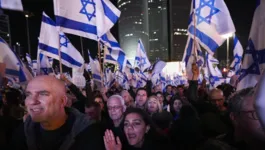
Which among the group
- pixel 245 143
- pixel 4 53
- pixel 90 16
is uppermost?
pixel 90 16

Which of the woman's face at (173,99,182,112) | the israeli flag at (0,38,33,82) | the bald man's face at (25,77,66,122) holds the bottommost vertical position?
the woman's face at (173,99,182,112)

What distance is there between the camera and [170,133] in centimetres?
373

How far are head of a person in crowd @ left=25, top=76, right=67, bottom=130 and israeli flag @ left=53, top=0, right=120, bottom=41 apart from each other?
4.04 metres

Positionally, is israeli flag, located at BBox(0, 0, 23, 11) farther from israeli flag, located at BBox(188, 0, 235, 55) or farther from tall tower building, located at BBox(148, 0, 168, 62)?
tall tower building, located at BBox(148, 0, 168, 62)

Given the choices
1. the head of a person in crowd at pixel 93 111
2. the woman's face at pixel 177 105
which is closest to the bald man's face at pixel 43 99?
the head of a person in crowd at pixel 93 111

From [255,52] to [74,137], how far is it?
2665 mm

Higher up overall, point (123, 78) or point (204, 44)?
point (204, 44)

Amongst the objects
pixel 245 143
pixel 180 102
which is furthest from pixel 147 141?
pixel 180 102

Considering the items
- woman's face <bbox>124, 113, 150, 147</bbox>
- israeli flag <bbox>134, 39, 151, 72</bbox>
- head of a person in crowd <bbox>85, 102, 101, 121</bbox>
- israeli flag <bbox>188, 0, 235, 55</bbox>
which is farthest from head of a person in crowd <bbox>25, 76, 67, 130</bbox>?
israeli flag <bbox>134, 39, 151, 72</bbox>

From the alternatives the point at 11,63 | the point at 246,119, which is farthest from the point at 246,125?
the point at 11,63

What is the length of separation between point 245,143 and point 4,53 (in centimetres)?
483

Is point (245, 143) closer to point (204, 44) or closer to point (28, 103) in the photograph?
point (28, 103)

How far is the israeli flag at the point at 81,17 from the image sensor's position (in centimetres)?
600

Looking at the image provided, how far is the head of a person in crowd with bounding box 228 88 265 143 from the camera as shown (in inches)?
70.6
